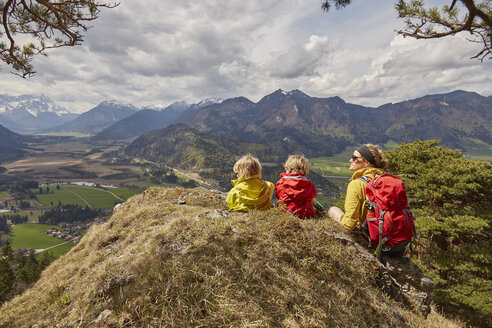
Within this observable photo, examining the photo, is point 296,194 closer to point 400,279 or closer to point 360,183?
point 360,183

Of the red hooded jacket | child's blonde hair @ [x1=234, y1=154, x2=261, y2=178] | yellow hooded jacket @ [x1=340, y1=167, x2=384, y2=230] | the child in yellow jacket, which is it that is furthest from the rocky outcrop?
child's blonde hair @ [x1=234, y1=154, x2=261, y2=178]

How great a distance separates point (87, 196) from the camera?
17288cm

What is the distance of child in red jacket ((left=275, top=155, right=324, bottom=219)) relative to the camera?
679 cm

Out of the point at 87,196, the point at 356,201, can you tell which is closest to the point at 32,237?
the point at 87,196

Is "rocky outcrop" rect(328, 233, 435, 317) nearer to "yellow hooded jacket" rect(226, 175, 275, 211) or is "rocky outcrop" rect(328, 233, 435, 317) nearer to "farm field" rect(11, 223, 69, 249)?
"yellow hooded jacket" rect(226, 175, 275, 211)

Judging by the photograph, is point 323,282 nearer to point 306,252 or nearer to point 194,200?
point 306,252

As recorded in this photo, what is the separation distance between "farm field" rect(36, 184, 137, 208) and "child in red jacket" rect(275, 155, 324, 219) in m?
174

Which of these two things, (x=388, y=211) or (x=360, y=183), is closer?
(x=388, y=211)

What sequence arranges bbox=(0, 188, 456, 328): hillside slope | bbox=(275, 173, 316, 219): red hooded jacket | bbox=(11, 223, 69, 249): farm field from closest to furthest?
1. bbox=(0, 188, 456, 328): hillside slope
2. bbox=(275, 173, 316, 219): red hooded jacket
3. bbox=(11, 223, 69, 249): farm field

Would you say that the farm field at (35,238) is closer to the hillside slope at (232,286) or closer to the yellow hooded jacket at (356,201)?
the hillside slope at (232,286)

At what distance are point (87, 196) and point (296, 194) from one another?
706 feet

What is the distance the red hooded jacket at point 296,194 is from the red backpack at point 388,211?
1.79 metres

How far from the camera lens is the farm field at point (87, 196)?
157125 mm

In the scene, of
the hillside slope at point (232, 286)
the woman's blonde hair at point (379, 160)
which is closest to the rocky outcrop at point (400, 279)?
the hillside slope at point (232, 286)
